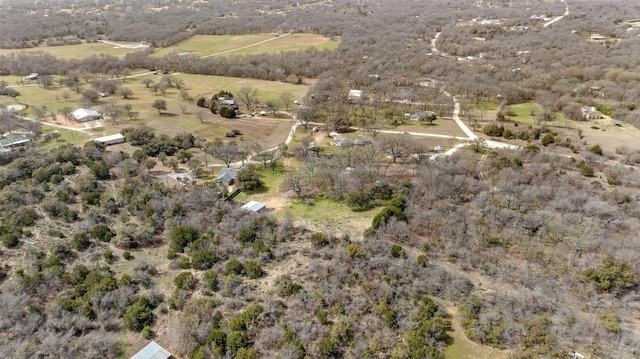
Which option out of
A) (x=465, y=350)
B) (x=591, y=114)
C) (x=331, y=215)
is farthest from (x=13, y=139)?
(x=591, y=114)

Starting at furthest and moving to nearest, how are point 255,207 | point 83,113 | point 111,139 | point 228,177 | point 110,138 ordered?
point 83,113, point 110,138, point 111,139, point 228,177, point 255,207

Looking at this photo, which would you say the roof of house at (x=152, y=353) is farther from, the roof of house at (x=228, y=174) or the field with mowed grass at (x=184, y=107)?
the field with mowed grass at (x=184, y=107)

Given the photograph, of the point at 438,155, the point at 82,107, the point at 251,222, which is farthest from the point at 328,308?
the point at 82,107

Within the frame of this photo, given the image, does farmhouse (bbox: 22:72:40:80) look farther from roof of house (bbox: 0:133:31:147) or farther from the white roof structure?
the white roof structure

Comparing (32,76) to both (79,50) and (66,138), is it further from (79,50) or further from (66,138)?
(66,138)

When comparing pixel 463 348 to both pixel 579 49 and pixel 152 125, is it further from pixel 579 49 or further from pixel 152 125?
pixel 579 49
